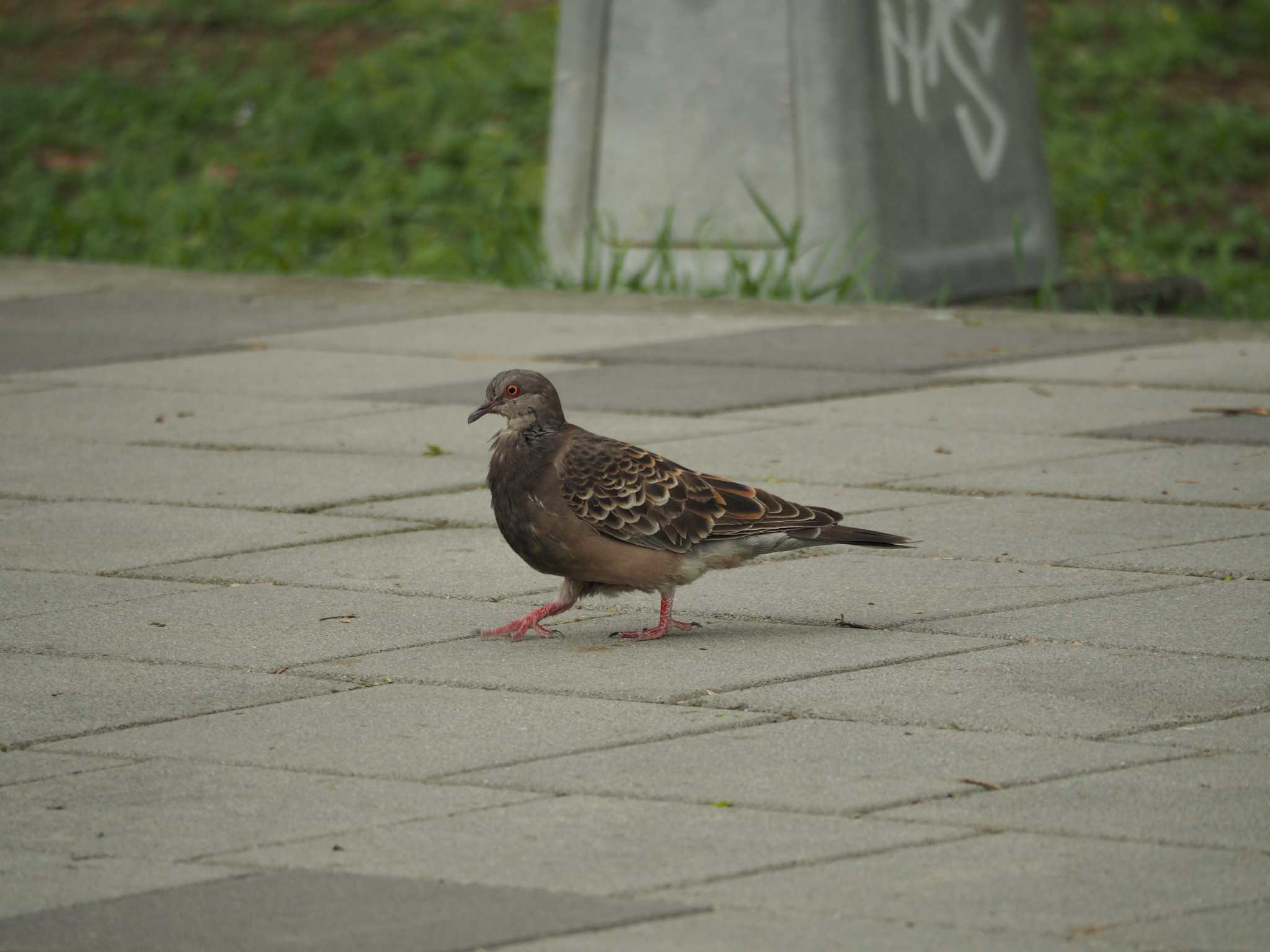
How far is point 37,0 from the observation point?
75.6ft

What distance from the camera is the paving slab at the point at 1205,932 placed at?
332 cm

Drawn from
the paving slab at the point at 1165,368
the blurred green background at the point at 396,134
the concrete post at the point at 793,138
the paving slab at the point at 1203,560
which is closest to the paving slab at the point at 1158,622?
the paving slab at the point at 1203,560

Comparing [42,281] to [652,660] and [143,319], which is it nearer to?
[143,319]

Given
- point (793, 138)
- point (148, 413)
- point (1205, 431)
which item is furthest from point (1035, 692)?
point (793, 138)

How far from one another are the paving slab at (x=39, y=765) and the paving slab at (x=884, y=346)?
5383mm

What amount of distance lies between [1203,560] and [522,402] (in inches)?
79.5

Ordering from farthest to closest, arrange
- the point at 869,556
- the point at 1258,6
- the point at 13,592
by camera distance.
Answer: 1. the point at 1258,6
2. the point at 869,556
3. the point at 13,592

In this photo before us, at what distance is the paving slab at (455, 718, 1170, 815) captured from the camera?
4.10 m

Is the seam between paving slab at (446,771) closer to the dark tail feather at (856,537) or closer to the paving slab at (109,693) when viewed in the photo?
the paving slab at (109,693)

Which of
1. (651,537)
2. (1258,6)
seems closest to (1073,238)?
(1258,6)

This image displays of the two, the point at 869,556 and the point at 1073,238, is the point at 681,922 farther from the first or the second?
the point at 1073,238

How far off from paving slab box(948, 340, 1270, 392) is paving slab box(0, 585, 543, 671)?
412cm

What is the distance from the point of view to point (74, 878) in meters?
3.71

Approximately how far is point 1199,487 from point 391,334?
186 inches
